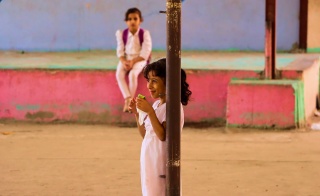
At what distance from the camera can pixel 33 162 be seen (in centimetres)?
711

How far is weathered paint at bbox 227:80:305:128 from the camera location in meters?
8.61

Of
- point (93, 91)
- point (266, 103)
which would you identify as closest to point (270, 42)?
point (266, 103)

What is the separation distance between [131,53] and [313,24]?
329 centimetres

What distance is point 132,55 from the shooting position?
30.3 ft

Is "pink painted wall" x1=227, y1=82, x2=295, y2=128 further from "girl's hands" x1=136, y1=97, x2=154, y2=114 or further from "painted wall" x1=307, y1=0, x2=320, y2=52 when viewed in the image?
"girl's hands" x1=136, y1=97, x2=154, y2=114

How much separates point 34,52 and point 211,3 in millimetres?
2828

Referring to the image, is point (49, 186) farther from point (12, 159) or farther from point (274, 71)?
point (274, 71)

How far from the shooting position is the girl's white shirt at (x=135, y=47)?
30.1ft

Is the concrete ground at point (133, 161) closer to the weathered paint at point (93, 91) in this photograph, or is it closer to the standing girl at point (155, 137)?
the weathered paint at point (93, 91)

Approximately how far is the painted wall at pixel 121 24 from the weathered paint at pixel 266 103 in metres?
2.57

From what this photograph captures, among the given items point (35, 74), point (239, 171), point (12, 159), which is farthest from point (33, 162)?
point (35, 74)

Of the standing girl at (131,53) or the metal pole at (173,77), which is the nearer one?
the metal pole at (173,77)

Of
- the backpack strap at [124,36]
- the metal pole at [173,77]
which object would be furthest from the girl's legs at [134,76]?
the metal pole at [173,77]

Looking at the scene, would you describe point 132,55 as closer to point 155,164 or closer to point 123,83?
point 123,83
